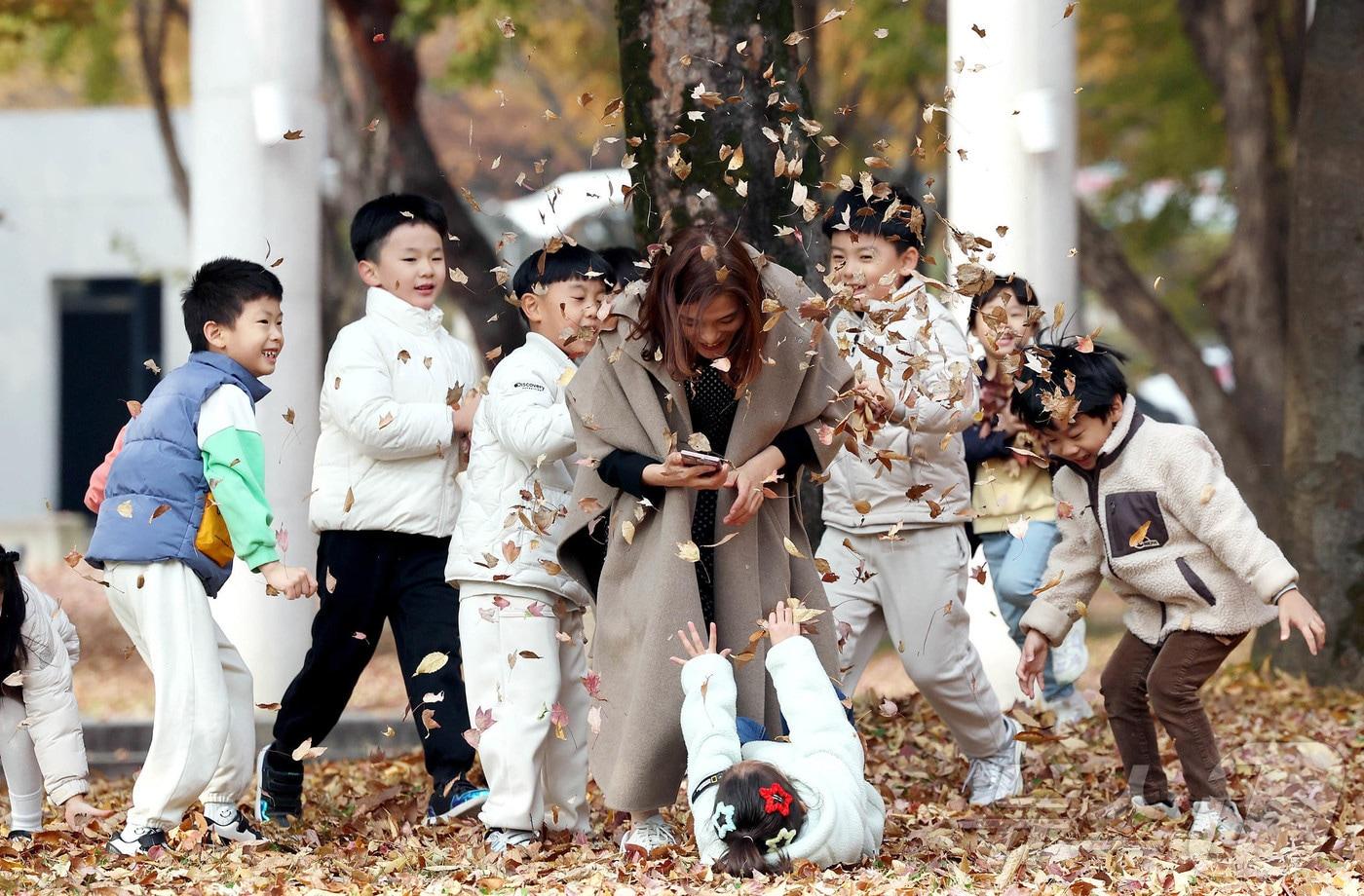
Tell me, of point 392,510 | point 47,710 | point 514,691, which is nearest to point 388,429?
point 392,510

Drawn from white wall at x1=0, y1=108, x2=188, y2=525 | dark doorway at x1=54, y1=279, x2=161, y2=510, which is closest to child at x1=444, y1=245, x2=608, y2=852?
white wall at x1=0, y1=108, x2=188, y2=525

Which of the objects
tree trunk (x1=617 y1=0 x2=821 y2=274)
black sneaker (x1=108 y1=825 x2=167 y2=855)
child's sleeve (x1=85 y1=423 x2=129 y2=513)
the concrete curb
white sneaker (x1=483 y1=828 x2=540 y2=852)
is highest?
tree trunk (x1=617 y1=0 x2=821 y2=274)

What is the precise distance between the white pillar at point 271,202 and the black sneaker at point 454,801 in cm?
295

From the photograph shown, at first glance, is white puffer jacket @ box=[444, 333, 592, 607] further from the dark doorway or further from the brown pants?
the dark doorway

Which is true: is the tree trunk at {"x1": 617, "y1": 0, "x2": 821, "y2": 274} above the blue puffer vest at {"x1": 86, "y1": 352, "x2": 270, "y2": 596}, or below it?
above

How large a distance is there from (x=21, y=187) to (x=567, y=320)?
81.4ft

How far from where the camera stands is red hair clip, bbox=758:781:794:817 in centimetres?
421

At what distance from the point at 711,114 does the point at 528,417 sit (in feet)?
5.31

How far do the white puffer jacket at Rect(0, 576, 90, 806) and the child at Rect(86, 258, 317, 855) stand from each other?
0.40 meters

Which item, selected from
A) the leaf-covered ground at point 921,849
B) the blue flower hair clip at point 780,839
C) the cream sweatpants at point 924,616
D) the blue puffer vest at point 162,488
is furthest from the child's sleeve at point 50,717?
the cream sweatpants at point 924,616

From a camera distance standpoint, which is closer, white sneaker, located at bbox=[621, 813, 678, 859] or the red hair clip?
the red hair clip

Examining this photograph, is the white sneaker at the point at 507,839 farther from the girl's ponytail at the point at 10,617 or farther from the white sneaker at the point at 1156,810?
the white sneaker at the point at 1156,810

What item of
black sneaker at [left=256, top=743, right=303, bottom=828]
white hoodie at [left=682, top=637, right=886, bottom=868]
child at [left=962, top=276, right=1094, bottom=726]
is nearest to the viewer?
white hoodie at [left=682, top=637, right=886, bottom=868]

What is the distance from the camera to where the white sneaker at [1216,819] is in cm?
533
